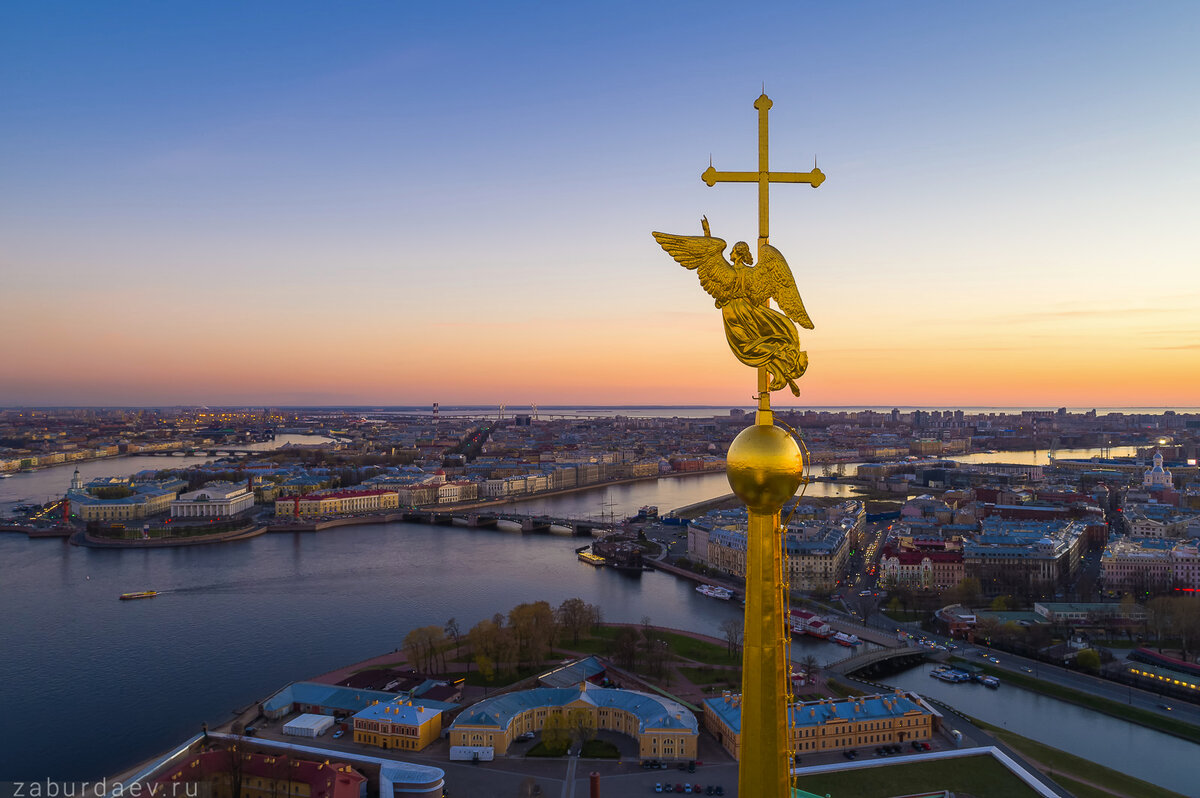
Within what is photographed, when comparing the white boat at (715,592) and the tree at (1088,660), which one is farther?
the white boat at (715,592)

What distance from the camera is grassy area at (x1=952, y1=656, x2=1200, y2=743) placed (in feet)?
30.5

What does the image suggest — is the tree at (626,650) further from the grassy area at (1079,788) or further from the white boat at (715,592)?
the grassy area at (1079,788)

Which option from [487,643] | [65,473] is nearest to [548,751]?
[487,643]

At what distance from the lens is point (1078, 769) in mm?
8109

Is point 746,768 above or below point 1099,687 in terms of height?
above

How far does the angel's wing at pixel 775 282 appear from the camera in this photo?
203cm

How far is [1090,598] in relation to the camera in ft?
48.4

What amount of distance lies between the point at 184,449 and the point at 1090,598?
49.0 metres

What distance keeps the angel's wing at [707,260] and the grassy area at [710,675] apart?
9350 mm

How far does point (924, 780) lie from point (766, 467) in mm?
7138

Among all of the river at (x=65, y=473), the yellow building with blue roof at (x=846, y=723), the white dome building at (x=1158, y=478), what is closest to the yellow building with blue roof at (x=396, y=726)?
the yellow building with blue roof at (x=846, y=723)

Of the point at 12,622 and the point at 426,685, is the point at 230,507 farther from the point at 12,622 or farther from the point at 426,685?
the point at 426,685

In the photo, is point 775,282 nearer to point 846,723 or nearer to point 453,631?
point 846,723

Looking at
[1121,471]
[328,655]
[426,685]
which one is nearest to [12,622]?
[328,655]
